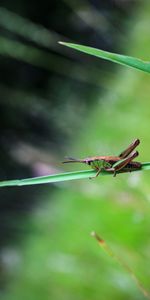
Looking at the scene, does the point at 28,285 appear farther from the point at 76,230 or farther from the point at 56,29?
the point at 56,29

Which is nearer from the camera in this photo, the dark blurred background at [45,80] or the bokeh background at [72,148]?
the bokeh background at [72,148]

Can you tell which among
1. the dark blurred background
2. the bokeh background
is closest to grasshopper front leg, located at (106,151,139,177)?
the bokeh background

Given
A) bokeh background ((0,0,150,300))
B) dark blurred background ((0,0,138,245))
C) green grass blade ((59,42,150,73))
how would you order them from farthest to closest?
1. dark blurred background ((0,0,138,245))
2. bokeh background ((0,0,150,300))
3. green grass blade ((59,42,150,73))

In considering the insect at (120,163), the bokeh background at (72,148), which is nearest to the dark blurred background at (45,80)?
the bokeh background at (72,148)

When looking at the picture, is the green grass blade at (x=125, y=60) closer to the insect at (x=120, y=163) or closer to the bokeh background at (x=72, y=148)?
the insect at (x=120, y=163)

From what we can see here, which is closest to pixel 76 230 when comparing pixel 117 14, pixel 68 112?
pixel 68 112

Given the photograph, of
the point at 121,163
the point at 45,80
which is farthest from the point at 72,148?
the point at 121,163

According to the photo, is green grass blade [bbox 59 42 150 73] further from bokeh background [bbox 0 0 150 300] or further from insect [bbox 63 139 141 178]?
bokeh background [bbox 0 0 150 300]

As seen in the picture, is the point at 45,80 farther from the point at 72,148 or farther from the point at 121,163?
the point at 121,163

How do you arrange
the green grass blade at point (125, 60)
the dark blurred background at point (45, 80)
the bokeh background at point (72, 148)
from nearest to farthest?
the green grass blade at point (125, 60) → the bokeh background at point (72, 148) → the dark blurred background at point (45, 80)
